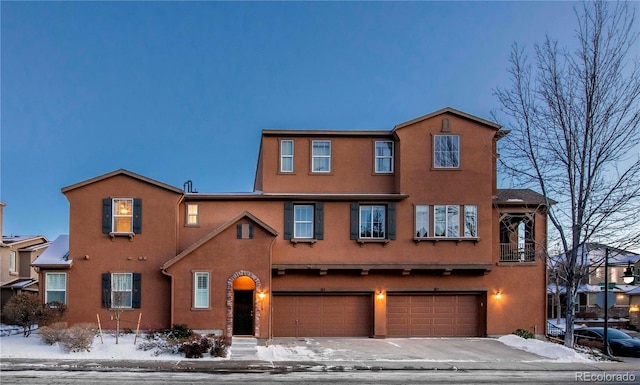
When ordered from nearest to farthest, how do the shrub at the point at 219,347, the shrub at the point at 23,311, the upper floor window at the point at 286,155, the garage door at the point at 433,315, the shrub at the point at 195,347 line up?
the shrub at the point at 195,347 < the shrub at the point at 219,347 < the shrub at the point at 23,311 < the garage door at the point at 433,315 < the upper floor window at the point at 286,155

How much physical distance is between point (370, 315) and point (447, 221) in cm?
543

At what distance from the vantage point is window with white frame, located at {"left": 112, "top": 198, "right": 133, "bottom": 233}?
19484mm

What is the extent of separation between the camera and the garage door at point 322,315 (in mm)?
20250

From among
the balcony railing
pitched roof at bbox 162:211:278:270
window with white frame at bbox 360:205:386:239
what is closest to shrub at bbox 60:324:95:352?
pitched roof at bbox 162:211:278:270

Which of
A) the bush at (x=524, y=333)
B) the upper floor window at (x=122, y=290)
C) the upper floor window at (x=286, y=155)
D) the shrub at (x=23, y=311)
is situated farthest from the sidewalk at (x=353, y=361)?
the upper floor window at (x=286, y=155)

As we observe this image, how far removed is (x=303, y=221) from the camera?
66.5 ft

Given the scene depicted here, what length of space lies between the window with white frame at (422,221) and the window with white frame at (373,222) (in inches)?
59.6

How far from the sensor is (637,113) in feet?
54.3

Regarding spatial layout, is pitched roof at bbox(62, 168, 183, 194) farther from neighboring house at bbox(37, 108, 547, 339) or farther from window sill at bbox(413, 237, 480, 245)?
window sill at bbox(413, 237, 480, 245)

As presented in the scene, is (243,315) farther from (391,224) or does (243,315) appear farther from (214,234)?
(391,224)

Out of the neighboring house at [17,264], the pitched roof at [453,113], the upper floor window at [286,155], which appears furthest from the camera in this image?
the neighboring house at [17,264]

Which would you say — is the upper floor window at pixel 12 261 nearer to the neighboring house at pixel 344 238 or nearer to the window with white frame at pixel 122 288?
the neighboring house at pixel 344 238

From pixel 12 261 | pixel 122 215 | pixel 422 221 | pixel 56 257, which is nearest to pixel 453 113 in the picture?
pixel 422 221

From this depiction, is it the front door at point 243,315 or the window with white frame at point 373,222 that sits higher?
the window with white frame at point 373,222
